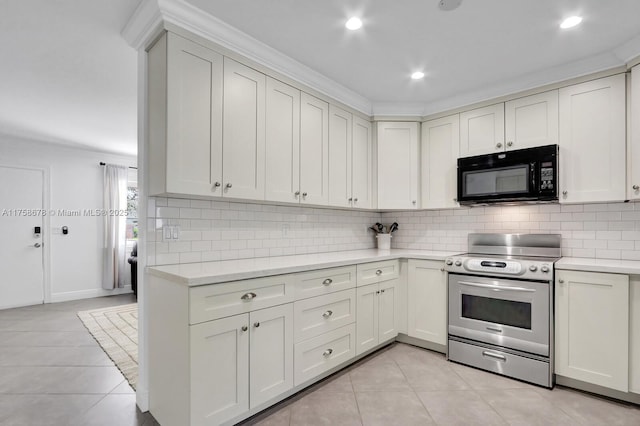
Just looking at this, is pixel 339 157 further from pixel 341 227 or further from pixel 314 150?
pixel 341 227

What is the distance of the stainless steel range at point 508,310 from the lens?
2.46 metres

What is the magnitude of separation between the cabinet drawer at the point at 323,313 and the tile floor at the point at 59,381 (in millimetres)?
1069

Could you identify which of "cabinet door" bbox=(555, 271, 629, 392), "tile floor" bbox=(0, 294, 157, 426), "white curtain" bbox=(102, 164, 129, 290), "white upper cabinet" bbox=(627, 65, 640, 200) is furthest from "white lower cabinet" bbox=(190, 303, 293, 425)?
"white curtain" bbox=(102, 164, 129, 290)

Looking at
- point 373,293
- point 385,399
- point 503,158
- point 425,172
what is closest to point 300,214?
point 373,293

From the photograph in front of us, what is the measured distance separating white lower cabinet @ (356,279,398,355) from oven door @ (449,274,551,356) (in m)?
0.53

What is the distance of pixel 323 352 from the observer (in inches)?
95.0

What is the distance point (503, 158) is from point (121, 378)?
12.2 ft

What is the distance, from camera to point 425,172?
3.55 m

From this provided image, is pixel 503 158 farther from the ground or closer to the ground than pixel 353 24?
closer to the ground

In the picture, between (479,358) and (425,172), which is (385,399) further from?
(425,172)

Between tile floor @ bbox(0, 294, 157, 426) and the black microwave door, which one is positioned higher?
the black microwave door

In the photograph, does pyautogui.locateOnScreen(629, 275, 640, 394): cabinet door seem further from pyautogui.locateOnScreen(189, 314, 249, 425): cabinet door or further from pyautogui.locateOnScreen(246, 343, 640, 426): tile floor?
pyautogui.locateOnScreen(189, 314, 249, 425): cabinet door

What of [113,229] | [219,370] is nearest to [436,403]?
[219,370]

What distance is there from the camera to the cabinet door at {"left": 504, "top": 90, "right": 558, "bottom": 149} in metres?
2.78
